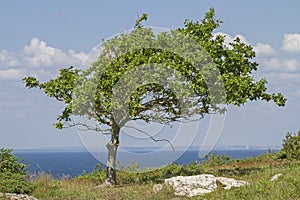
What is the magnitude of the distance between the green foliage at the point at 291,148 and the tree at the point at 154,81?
394 inches

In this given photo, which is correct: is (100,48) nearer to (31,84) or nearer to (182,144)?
(31,84)

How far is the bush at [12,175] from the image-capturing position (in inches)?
784

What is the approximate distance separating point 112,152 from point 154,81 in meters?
4.14

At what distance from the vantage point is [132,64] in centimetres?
2167

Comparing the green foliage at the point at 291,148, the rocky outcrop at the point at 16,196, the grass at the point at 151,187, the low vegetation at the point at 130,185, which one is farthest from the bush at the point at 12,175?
the green foliage at the point at 291,148

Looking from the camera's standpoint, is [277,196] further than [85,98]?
No

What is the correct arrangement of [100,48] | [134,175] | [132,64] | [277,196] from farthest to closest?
1. [134,175]
2. [100,48]
3. [132,64]
4. [277,196]

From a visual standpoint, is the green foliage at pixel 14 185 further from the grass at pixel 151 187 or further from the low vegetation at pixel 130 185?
the grass at pixel 151 187

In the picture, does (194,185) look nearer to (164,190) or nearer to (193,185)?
(193,185)

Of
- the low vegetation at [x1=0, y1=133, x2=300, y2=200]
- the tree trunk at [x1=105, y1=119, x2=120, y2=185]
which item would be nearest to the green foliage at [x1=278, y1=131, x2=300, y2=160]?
A: the low vegetation at [x1=0, y1=133, x2=300, y2=200]

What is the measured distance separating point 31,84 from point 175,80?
6696mm

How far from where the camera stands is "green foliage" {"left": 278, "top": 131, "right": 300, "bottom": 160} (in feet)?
109

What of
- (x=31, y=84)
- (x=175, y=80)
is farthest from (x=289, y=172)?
(x=31, y=84)

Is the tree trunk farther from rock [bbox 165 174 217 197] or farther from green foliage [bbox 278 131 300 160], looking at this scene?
green foliage [bbox 278 131 300 160]
